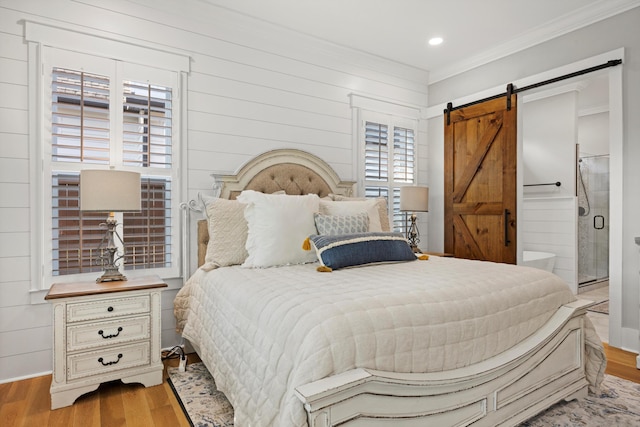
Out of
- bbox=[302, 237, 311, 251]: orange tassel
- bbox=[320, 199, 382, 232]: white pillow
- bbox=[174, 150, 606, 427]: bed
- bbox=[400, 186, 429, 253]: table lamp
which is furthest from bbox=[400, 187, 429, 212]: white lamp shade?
bbox=[302, 237, 311, 251]: orange tassel

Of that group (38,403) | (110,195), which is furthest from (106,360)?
(110,195)

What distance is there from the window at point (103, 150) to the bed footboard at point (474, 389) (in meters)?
2.07

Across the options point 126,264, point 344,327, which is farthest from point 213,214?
point 344,327

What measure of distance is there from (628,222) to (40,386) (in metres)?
4.32

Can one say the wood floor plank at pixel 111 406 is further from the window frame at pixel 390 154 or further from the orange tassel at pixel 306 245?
the window frame at pixel 390 154

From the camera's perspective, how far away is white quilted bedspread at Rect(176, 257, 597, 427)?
50.1 inches

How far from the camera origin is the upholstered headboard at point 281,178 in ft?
9.80

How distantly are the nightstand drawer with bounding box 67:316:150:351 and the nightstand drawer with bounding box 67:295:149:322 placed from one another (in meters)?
0.04

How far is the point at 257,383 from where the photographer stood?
4.79 ft

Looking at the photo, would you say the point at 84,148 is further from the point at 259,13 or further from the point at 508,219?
the point at 508,219

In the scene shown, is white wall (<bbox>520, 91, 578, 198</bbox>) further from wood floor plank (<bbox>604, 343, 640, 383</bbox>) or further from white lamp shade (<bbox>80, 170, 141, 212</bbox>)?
white lamp shade (<bbox>80, 170, 141, 212</bbox>)

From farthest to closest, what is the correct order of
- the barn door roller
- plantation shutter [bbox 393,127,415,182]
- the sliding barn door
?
plantation shutter [bbox 393,127,415,182] < the sliding barn door < the barn door roller

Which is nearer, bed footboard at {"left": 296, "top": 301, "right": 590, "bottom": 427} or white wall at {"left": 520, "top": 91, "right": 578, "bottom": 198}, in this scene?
bed footboard at {"left": 296, "top": 301, "right": 590, "bottom": 427}

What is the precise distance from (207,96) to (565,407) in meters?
3.21
